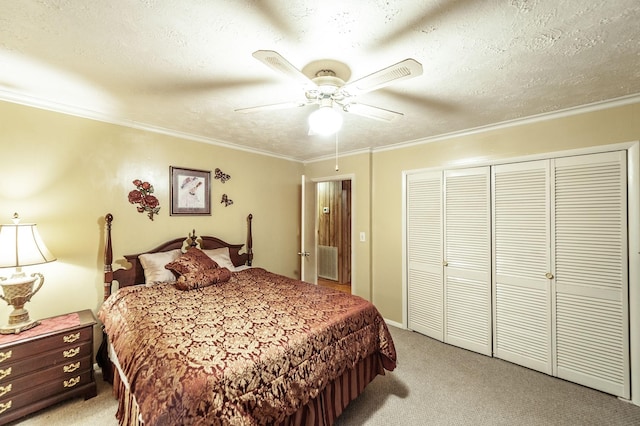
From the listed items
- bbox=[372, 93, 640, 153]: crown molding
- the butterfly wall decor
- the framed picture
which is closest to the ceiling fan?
bbox=[372, 93, 640, 153]: crown molding

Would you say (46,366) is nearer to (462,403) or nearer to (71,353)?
(71,353)

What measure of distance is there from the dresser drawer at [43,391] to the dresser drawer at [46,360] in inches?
5.0

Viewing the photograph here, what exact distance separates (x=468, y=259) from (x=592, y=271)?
3.22 feet

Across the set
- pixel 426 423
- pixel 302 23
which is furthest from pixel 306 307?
pixel 302 23

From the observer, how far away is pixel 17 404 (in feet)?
6.17

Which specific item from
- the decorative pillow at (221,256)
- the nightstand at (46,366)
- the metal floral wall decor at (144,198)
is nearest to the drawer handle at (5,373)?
the nightstand at (46,366)

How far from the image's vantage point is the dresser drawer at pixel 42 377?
73.0 inches

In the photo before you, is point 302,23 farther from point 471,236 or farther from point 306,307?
point 471,236

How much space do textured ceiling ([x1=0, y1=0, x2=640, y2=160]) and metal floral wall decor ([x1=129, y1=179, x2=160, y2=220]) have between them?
75 cm

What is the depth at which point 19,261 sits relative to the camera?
195 cm

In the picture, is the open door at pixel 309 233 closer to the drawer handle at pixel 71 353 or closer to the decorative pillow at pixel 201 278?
the decorative pillow at pixel 201 278

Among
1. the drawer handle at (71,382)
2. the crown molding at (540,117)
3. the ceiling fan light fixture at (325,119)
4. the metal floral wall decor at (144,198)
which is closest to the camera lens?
the ceiling fan light fixture at (325,119)

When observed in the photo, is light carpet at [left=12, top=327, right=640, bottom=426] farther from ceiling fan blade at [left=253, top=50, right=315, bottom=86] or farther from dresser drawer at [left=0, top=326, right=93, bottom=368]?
ceiling fan blade at [left=253, top=50, right=315, bottom=86]

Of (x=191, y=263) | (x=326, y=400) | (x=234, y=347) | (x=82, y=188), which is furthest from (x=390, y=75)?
(x=82, y=188)
